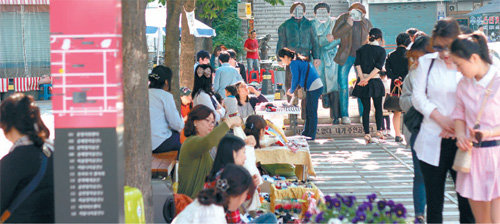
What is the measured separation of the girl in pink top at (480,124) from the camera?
17.2 ft

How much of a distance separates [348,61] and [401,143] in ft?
6.87

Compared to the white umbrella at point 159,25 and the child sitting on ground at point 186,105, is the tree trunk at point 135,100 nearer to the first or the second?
the child sitting on ground at point 186,105

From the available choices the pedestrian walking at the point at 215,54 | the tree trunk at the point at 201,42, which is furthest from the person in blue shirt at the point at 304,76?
the tree trunk at the point at 201,42

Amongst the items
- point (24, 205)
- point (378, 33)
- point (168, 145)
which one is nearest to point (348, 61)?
point (378, 33)

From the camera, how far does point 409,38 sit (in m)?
11.5

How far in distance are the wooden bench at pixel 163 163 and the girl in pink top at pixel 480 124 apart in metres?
3.66

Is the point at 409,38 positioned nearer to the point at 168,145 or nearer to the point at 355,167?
the point at 355,167

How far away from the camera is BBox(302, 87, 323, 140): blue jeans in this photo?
12961 mm

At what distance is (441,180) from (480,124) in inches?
27.6

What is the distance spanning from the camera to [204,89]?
32.3 ft

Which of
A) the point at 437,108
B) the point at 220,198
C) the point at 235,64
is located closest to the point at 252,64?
the point at 235,64

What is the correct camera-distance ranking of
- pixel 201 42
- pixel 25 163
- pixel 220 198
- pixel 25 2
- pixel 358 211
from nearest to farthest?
pixel 358 211 → pixel 25 163 → pixel 220 198 → pixel 25 2 → pixel 201 42

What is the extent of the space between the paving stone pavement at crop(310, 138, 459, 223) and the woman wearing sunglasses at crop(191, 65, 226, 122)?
1.70m

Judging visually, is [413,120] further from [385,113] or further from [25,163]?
[385,113]
